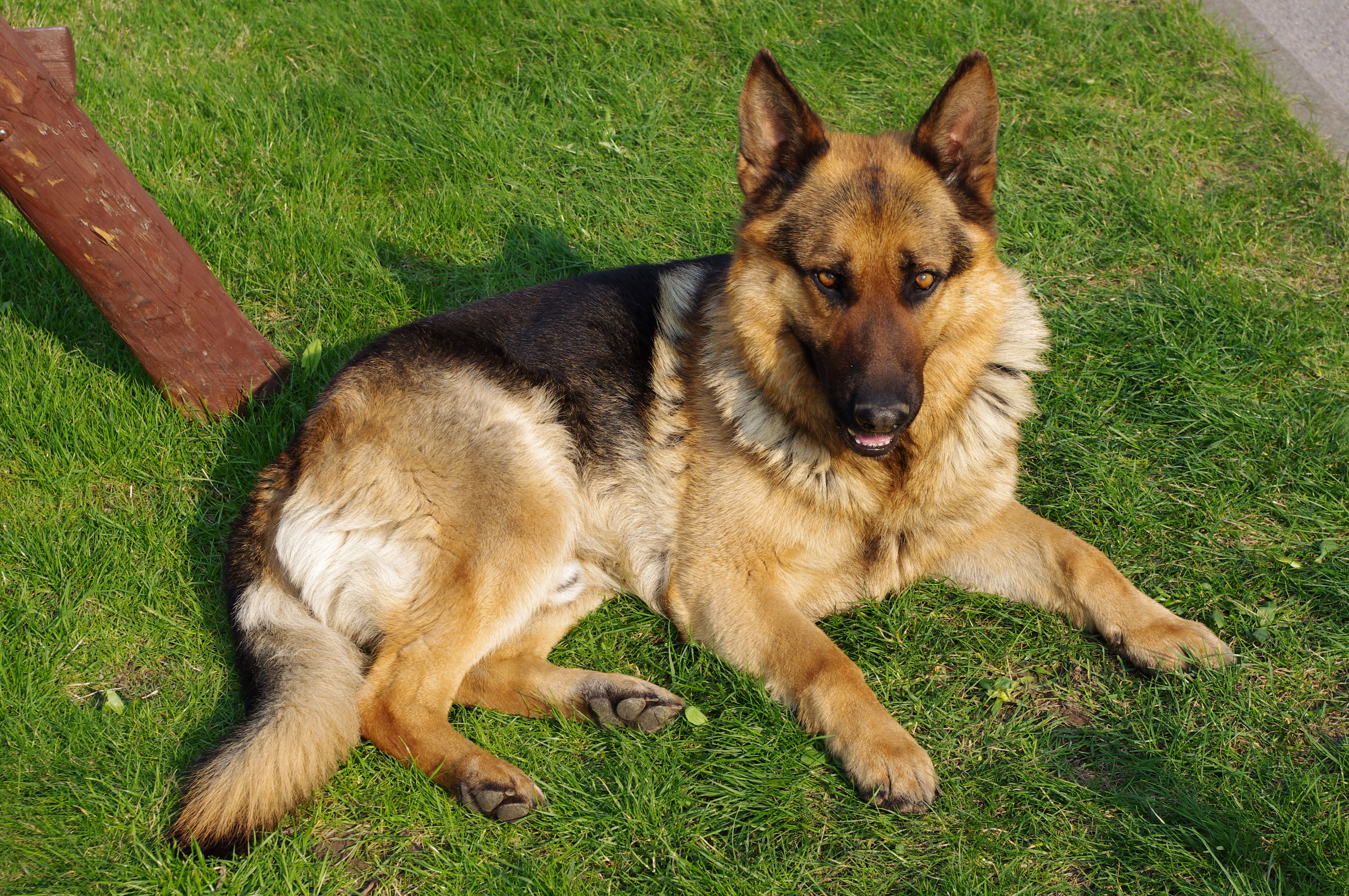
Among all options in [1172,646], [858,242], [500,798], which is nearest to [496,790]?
[500,798]

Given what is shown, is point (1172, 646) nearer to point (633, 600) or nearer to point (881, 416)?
point (881, 416)

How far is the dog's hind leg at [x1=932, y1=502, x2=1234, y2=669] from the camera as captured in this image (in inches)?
125

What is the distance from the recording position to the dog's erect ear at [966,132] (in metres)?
3.07

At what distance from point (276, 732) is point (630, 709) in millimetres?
1151

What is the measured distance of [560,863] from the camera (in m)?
2.73

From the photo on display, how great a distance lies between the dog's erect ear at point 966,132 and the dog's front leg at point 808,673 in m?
1.61

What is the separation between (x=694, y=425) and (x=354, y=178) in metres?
3.16

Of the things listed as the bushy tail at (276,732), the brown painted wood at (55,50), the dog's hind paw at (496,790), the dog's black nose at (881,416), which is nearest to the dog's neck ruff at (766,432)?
the dog's black nose at (881,416)

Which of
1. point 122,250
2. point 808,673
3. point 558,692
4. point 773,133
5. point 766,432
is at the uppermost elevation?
point 773,133

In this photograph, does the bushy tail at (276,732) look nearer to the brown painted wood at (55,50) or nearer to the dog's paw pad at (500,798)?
the dog's paw pad at (500,798)

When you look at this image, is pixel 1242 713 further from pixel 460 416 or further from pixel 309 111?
pixel 309 111

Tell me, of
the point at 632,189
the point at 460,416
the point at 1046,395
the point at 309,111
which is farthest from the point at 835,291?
the point at 309,111

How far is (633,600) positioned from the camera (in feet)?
12.3

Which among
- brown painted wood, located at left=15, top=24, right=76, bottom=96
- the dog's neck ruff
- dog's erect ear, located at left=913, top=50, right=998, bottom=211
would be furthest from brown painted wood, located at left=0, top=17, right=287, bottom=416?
dog's erect ear, located at left=913, top=50, right=998, bottom=211
